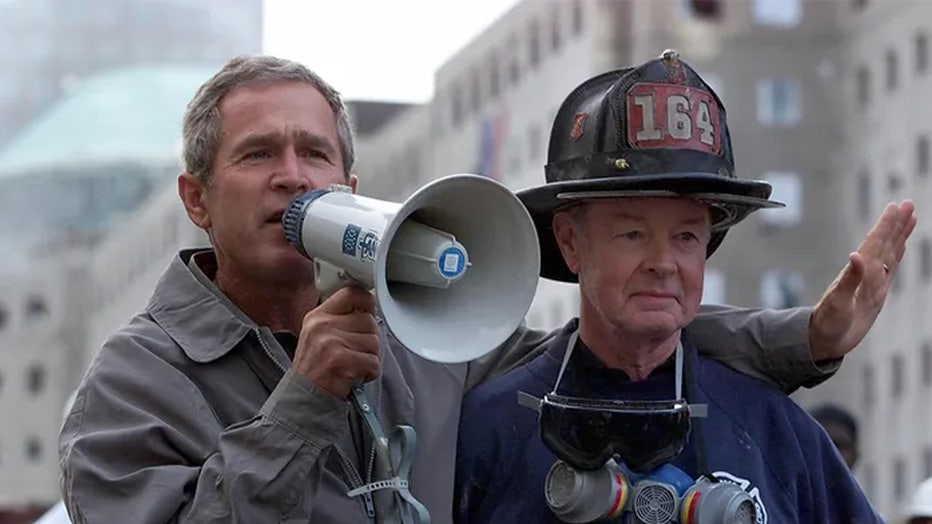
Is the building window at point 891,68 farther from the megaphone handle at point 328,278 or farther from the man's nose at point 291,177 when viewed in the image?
the megaphone handle at point 328,278

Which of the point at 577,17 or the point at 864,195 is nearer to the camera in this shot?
the point at 864,195

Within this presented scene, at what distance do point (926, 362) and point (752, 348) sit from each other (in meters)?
52.7

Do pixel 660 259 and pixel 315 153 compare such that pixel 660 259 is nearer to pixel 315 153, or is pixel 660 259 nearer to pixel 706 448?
pixel 706 448

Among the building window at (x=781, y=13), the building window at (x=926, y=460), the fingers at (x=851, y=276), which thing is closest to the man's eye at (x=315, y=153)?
the fingers at (x=851, y=276)

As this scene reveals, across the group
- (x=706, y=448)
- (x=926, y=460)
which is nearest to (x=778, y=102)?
(x=926, y=460)

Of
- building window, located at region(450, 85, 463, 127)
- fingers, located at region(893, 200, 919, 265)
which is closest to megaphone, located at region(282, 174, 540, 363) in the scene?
fingers, located at region(893, 200, 919, 265)

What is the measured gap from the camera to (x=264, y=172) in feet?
17.5

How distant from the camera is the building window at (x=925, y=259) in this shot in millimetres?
56188

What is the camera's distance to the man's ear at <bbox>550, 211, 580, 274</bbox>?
551 cm

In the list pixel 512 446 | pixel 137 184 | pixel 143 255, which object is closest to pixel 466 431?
pixel 512 446

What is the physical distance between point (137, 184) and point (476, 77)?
4148 centimetres

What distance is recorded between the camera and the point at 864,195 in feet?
201

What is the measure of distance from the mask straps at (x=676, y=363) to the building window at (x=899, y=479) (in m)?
53.5

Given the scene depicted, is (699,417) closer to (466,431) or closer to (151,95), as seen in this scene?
(466,431)
